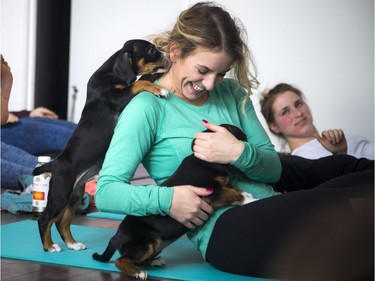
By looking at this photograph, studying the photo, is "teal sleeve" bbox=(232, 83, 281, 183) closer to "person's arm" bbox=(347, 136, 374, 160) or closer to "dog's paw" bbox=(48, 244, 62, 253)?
"dog's paw" bbox=(48, 244, 62, 253)

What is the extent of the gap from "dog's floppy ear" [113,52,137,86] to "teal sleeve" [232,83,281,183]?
0.34 metres

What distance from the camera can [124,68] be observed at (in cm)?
164

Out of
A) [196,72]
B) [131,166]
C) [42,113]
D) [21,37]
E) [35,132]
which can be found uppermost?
[196,72]

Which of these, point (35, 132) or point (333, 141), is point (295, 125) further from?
point (35, 132)

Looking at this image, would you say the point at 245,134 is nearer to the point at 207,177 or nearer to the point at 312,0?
the point at 207,177

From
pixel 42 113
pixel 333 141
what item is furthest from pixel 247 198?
pixel 42 113

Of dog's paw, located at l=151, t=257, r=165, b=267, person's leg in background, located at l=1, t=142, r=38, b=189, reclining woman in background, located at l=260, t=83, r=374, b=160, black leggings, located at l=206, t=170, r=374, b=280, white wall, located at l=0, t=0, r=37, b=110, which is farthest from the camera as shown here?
reclining woman in background, located at l=260, t=83, r=374, b=160

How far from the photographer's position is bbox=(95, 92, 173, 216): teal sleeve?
4.98 ft

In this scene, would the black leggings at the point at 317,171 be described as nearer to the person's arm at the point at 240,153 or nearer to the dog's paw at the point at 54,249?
the person's arm at the point at 240,153

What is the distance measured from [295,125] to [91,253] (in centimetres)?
195

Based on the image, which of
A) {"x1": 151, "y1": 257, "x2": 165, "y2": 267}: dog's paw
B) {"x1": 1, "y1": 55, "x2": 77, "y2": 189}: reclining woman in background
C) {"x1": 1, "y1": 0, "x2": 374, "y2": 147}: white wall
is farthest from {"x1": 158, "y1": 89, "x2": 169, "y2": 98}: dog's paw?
{"x1": 1, "y1": 55, "x2": 77, "y2": 189}: reclining woman in background

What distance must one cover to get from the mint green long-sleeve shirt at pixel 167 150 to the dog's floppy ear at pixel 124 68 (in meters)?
0.07

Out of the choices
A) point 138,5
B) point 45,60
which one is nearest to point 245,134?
point 138,5

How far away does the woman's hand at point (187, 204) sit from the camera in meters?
1.54
